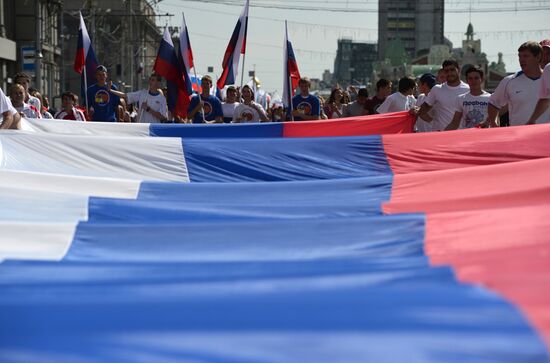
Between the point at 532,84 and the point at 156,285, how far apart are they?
21.8 ft

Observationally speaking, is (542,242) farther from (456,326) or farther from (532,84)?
(532,84)

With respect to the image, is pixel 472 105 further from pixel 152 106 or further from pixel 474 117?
pixel 152 106

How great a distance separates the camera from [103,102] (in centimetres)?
1498

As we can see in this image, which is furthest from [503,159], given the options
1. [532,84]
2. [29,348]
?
[29,348]

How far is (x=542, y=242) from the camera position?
171 inches

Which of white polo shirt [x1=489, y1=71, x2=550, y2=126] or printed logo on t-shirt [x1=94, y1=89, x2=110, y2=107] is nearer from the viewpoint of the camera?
white polo shirt [x1=489, y1=71, x2=550, y2=126]

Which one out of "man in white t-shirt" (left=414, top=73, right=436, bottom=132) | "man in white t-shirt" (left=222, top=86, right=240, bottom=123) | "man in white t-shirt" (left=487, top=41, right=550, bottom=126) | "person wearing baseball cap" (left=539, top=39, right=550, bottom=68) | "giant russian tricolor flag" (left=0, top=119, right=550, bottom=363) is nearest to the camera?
"giant russian tricolor flag" (left=0, top=119, right=550, bottom=363)

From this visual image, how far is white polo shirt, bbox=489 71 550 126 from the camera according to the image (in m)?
9.53

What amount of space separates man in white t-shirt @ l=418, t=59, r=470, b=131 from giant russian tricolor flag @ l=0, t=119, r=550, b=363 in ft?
6.56

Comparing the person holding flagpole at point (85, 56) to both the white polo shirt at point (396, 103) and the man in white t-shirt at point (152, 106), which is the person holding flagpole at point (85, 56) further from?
the white polo shirt at point (396, 103)

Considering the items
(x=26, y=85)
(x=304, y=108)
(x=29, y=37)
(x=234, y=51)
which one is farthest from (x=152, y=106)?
(x=29, y=37)

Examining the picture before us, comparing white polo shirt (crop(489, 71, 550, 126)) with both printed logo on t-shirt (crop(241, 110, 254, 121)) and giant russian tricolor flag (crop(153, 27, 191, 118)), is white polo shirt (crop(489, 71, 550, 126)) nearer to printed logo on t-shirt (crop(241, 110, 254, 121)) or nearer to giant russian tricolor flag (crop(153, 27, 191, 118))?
printed logo on t-shirt (crop(241, 110, 254, 121))

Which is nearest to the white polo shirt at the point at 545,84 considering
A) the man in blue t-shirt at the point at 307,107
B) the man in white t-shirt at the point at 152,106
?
the man in blue t-shirt at the point at 307,107

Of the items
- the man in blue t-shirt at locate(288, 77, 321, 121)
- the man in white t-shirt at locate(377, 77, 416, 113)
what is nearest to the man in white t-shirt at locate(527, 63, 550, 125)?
the man in white t-shirt at locate(377, 77, 416, 113)
